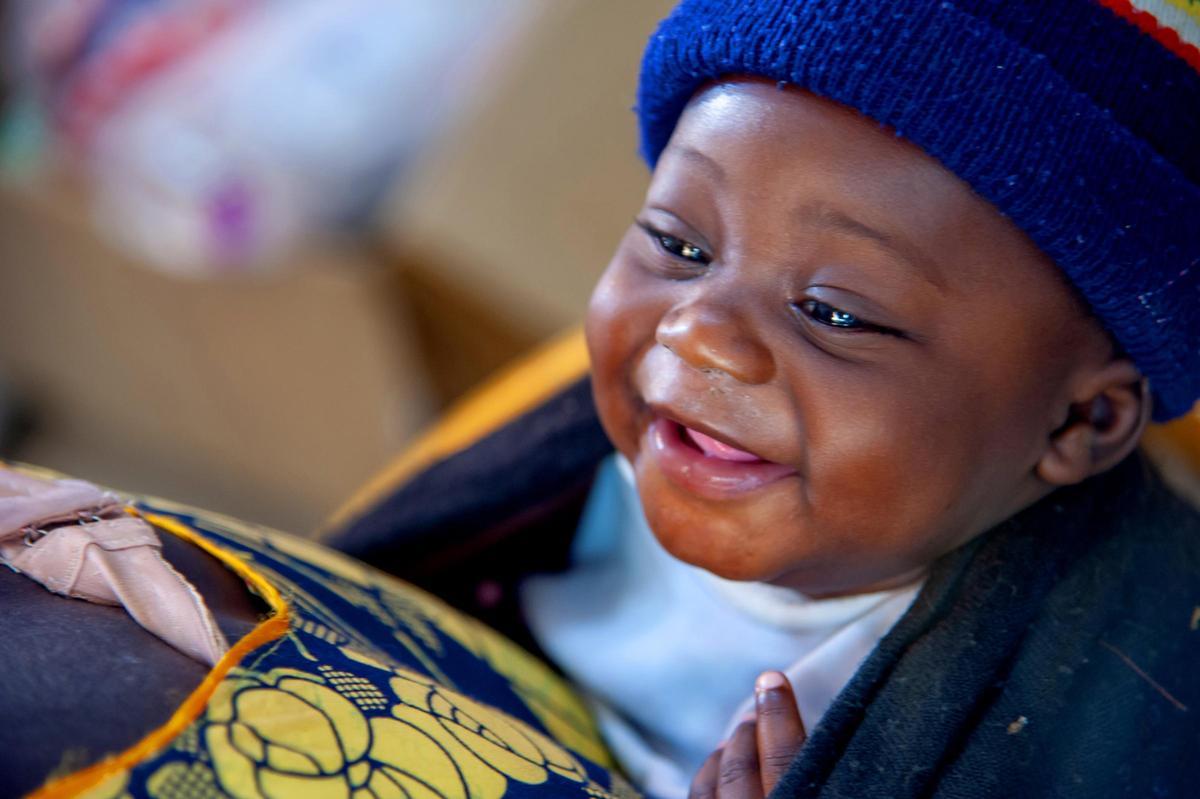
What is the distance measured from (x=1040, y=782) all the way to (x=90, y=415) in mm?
1795

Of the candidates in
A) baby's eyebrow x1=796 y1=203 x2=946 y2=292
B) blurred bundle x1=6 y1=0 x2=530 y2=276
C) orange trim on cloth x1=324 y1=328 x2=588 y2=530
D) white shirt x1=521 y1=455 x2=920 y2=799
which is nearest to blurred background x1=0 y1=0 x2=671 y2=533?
blurred bundle x1=6 y1=0 x2=530 y2=276

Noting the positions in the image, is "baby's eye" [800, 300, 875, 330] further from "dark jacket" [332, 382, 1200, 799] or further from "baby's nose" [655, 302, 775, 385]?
"dark jacket" [332, 382, 1200, 799]

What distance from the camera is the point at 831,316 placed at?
28.7 inches

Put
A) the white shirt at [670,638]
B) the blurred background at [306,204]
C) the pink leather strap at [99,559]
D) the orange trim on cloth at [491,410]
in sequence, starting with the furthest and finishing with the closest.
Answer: the blurred background at [306,204]
the orange trim on cloth at [491,410]
the white shirt at [670,638]
the pink leather strap at [99,559]

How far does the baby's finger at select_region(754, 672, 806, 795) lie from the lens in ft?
2.43

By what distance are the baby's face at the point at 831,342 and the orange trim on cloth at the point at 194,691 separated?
0.23 metres

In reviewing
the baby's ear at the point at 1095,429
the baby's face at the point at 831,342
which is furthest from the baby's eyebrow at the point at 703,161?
the baby's ear at the point at 1095,429

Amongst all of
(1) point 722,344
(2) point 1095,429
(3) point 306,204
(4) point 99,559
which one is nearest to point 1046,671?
(2) point 1095,429

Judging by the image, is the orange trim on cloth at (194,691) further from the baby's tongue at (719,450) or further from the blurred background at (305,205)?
the blurred background at (305,205)

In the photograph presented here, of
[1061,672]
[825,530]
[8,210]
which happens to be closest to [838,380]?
[825,530]

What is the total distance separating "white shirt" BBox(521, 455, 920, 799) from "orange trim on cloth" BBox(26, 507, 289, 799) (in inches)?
12.6

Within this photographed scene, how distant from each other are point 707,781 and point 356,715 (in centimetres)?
23

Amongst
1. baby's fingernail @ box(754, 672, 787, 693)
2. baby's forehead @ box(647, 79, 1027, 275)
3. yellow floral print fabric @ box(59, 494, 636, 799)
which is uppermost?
baby's forehead @ box(647, 79, 1027, 275)

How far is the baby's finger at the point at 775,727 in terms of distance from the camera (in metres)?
0.74
